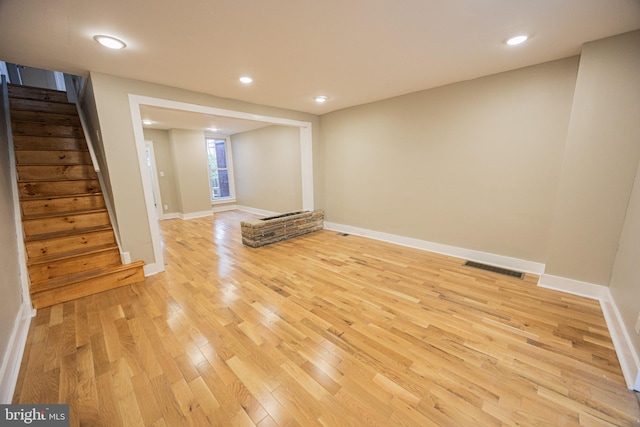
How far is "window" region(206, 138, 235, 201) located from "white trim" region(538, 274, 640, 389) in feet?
24.5

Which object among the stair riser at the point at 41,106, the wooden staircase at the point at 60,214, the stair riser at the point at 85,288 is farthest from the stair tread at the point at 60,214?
the stair riser at the point at 41,106

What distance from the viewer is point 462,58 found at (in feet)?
7.86

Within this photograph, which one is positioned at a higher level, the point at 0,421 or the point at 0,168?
the point at 0,168

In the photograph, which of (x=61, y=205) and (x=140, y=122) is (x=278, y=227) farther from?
(x=61, y=205)

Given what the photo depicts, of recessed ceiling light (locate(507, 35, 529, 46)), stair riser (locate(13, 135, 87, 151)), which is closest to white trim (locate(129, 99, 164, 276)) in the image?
stair riser (locate(13, 135, 87, 151))

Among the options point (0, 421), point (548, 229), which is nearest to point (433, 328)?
point (548, 229)

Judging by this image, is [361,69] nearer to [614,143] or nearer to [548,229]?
[614,143]

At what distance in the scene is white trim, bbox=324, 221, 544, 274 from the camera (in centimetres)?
288

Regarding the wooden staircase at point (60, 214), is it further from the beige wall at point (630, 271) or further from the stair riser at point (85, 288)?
the beige wall at point (630, 271)

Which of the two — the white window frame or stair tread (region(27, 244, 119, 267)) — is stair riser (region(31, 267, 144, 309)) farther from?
the white window frame

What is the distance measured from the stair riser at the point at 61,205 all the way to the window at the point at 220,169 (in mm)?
4192

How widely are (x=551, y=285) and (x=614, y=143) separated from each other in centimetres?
144

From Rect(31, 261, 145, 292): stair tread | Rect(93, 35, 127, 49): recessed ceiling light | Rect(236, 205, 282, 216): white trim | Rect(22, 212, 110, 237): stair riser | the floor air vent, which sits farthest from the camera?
Rect(236, 205, 282, 216): white trim

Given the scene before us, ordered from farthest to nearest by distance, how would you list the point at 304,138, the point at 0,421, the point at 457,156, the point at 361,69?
the point at 304,138 < the point at 457,156 < the point at 361,69 < the point at 0,421
